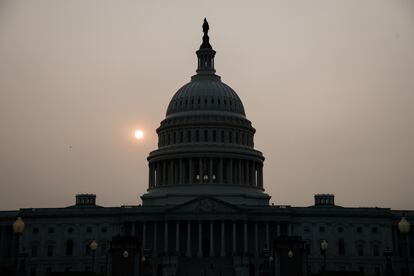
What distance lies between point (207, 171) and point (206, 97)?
682 inches

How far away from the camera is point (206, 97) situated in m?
160

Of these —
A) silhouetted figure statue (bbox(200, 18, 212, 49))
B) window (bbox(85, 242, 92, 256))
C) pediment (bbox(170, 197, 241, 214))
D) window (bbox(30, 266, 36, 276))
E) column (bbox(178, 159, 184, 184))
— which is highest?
silhouetted figure statue (bbox(200, 18, 212, 49))

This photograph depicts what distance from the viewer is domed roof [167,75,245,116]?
524 feet

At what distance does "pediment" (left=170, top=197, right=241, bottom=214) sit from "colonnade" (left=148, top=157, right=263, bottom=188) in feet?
39.2

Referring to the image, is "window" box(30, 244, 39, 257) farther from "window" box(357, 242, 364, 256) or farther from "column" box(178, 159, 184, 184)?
"window" box(357, 242, 364, 256)

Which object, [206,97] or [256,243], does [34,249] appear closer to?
[256,243]

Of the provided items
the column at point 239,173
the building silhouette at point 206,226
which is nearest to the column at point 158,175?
the building silhouette at point 206,226

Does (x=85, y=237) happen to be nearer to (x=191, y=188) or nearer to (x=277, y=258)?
(x=191, y=188)

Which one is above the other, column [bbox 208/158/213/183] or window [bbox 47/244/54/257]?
column [bbox 208/158/213/183]

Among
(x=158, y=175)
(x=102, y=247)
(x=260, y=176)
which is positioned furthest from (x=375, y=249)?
(x=102, y=247)

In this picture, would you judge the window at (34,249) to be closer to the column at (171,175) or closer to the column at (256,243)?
the column at (171,175)

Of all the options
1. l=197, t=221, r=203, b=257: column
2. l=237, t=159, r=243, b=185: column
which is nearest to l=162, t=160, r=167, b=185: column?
l=237, t=159, r=243, b=185: column

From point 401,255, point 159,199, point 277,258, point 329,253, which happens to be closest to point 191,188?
point 159,199

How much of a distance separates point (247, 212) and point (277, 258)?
188 ft
